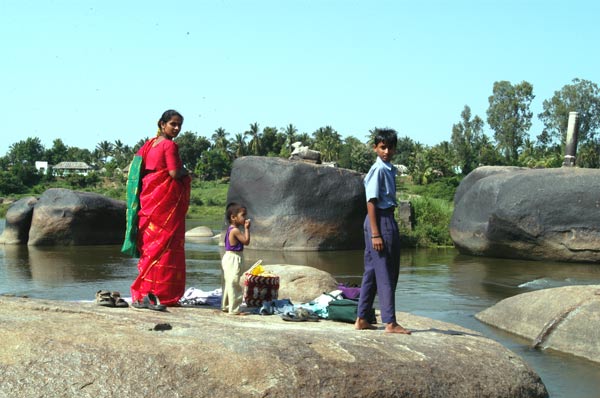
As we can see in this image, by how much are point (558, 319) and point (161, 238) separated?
4.02 meters

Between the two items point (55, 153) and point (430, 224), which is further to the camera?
point (55, 153)

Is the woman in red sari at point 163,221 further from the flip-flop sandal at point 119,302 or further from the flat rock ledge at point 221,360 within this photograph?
the flat rock ledge at point 221,360

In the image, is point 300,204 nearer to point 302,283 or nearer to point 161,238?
point 302,283

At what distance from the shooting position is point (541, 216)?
15789 mm

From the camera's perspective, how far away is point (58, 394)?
13.3ft

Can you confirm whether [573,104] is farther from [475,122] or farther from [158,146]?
[158,146]

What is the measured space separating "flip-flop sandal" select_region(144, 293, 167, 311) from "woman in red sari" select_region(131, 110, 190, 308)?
0.19 ft

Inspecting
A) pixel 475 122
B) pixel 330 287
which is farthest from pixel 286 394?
pixel 475 122

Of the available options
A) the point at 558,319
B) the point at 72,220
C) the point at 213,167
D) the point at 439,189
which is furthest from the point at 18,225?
the point at 213,167

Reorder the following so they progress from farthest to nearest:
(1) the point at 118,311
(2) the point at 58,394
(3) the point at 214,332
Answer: (1) the point at 118,311, (3) the point at 214,332, (2) the point at 58,394

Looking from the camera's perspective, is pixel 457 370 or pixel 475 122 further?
pixel 475 122

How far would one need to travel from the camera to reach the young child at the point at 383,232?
587 centimetres

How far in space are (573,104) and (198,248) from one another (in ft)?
163

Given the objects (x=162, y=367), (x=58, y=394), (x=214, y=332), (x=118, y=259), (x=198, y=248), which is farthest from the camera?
(x=198, y=248)
